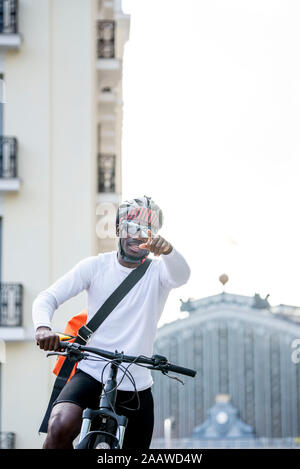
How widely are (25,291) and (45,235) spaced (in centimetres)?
68

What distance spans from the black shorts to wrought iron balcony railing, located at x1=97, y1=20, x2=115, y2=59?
8.28 meters

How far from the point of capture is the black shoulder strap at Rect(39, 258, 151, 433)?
2.79 metres

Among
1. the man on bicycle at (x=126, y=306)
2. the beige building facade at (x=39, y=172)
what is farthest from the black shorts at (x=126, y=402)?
the beige building facade at (x=39, y=172)

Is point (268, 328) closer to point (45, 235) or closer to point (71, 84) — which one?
point (45, 235)

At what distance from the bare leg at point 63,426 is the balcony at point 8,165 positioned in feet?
23.7

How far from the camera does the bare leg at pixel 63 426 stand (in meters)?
2.55

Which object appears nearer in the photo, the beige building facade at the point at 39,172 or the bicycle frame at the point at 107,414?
the bicycle frame at the point at 107,414

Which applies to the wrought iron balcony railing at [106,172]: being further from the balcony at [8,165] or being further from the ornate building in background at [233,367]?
the ornate building in background at [233,367]

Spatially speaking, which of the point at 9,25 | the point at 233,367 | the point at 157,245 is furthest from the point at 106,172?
the point at 157,245

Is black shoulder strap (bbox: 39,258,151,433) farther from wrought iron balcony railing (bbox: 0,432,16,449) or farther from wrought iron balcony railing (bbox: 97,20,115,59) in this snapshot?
wrought iron balcony railing (bbox: 97,20,115,59)

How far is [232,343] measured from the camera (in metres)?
10.9

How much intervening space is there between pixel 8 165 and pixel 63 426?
24.6 ft

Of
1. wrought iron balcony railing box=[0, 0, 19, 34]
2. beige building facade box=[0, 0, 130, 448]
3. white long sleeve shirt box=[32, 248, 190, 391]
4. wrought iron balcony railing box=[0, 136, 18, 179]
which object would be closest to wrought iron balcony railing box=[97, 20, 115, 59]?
beige building facade box=[0, 0, 130, 448]
